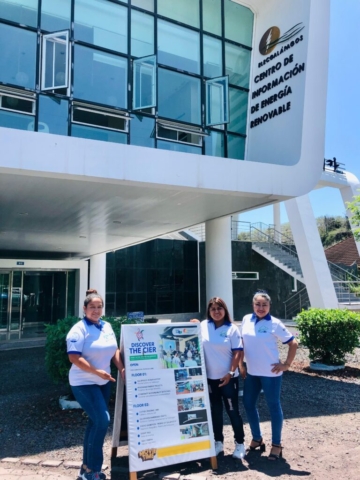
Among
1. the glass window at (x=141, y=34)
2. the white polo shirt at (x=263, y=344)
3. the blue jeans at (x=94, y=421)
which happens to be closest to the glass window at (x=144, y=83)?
the glass window at (x=141, y=34)

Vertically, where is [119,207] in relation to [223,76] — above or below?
below

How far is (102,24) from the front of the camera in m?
9.15

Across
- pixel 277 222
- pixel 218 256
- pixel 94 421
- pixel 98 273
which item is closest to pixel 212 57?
pixel 218 256

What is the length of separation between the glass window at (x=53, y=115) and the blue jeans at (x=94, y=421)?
5.82m

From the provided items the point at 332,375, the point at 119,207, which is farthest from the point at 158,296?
the point at 332,375

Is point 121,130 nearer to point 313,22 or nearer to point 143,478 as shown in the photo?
point 313,22

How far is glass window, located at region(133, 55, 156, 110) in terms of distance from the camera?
8742 mm

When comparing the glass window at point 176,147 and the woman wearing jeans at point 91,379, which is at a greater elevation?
the glass window at point 176,147

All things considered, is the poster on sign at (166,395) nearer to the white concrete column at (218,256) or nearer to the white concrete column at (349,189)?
the white concrete column at (218,256)

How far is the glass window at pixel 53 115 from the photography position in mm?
8008

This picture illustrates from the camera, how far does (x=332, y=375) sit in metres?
8.37

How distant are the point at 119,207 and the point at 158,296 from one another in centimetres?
1295

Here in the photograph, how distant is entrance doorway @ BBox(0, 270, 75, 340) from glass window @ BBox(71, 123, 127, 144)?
952cm

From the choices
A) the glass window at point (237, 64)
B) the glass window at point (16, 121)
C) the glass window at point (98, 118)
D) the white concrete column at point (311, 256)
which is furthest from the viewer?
the white concrete column at point (311, 256)
